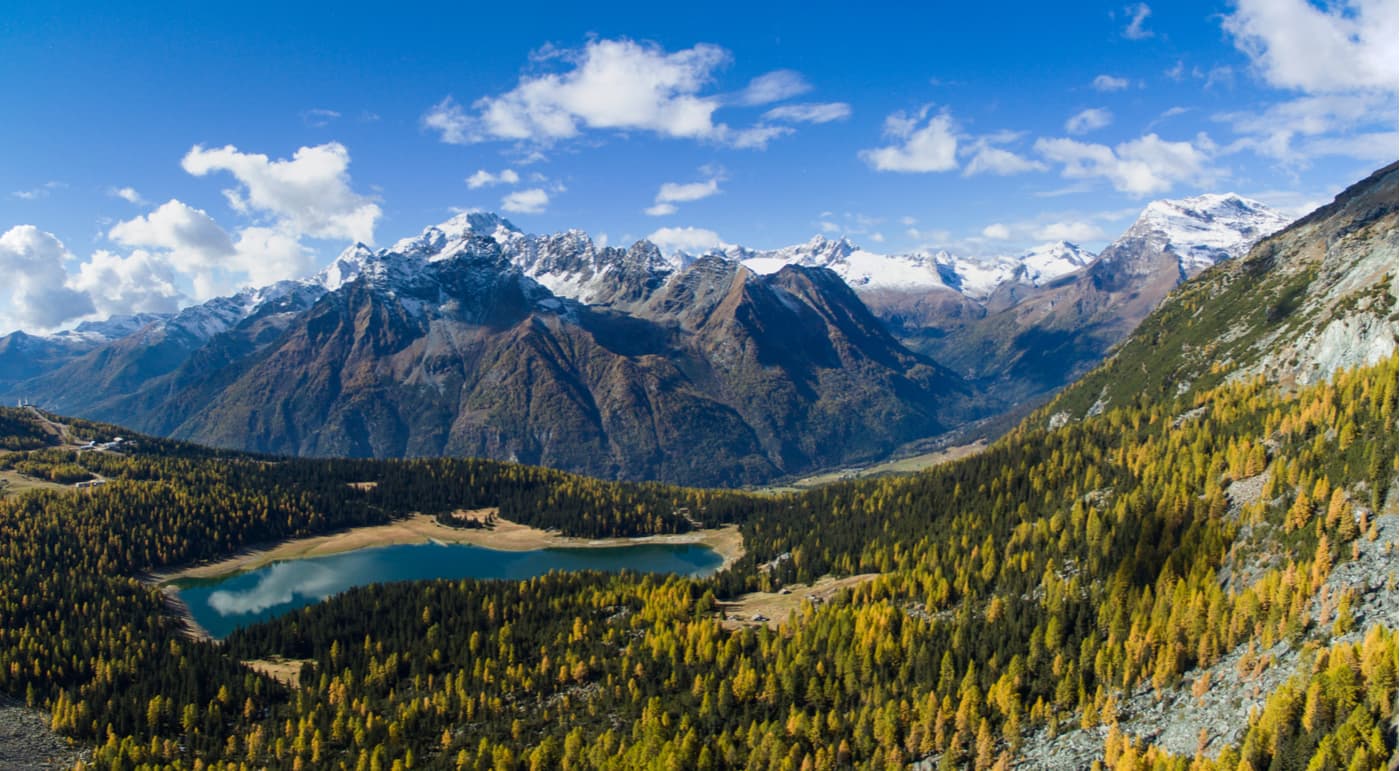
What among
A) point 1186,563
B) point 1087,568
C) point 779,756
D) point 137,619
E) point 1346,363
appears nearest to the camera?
point 779,756

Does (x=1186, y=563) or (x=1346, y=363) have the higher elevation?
(x=1346, y=363)

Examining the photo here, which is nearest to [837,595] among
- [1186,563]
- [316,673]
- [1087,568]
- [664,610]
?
[664,610]

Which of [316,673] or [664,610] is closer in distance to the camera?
[316,673]

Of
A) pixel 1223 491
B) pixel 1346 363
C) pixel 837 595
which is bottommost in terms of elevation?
pixel 837 595

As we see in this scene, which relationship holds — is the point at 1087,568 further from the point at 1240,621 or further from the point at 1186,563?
the point at 1240,621

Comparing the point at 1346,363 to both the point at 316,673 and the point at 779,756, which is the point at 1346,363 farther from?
the point at 316,673

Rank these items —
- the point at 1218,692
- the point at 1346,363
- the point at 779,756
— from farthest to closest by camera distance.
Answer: the point at 1346,363 < the point at 779,756 < the point at 1218,692

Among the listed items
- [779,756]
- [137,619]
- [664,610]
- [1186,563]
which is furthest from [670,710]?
[137,619]
